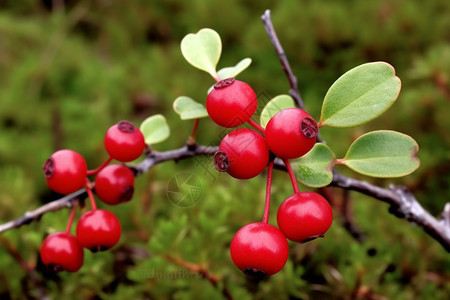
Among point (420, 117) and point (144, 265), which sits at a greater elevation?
point (144, 265)

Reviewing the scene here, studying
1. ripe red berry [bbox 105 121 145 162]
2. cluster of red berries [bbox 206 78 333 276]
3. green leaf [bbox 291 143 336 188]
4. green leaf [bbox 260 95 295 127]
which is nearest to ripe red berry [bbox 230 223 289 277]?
cluster of red berries [bbox 206 78 333 276]

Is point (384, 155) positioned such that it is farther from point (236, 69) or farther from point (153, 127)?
point (153, 127)

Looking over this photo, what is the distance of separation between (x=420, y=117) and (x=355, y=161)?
1.38 meters

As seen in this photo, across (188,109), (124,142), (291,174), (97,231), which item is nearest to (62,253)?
(97,231)

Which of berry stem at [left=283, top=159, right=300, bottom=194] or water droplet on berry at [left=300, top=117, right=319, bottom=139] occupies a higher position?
water droplet on berry at [left=300, top=117, right=319, bottom=139]

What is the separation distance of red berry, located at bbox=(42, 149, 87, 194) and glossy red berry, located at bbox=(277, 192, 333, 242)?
455mm

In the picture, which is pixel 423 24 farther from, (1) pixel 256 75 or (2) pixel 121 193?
(2) pixel 121 193

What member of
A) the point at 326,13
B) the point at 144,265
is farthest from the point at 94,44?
the point at 144,265

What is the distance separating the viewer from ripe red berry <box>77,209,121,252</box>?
36.7 inches

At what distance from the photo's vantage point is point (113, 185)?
3.20 ft

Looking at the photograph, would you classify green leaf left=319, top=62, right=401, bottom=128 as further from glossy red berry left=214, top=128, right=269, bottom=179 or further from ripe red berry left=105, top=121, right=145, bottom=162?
ripe red berry left=105, top=121, right=145, bottom=162

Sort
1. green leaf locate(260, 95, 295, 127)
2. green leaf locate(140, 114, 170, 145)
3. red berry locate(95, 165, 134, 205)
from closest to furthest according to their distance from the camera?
green leaf locate(260, 95, 295, 127) < red berry locate(95, 165, 134, 205) < green leaf locate(140, 114, 170, 145)

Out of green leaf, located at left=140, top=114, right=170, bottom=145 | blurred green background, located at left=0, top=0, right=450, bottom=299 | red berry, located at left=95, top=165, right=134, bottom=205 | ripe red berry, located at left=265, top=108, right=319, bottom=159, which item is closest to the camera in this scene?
ripe red berry, located at left=265, top=108, right=319, bottom=159

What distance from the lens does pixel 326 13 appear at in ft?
8.52
